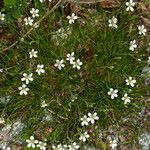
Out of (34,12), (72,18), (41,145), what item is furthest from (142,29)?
(41,145)

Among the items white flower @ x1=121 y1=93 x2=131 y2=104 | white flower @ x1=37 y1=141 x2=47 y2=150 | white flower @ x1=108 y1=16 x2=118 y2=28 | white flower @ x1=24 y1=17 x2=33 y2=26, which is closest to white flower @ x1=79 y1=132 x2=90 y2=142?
white flower @ x1=37 y1=141 x2=47 y2=150

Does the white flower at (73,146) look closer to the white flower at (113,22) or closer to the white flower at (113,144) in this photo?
the white flower at (113,144)

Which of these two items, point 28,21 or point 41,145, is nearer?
point 41,145

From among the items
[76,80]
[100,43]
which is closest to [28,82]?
[76,80]

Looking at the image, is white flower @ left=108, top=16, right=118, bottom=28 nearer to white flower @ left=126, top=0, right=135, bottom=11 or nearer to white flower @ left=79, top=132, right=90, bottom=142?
white flower @ left=126, top=0, right=135, bottom=11

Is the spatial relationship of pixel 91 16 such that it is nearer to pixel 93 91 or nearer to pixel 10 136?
pixel 93 91

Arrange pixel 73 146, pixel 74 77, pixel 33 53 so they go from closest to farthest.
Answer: pixel 73 146 < pixel 33 53 < pixel 74 77

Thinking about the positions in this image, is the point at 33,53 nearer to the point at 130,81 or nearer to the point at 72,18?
the point at 72,18

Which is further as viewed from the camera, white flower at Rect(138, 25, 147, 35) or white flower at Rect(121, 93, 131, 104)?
white flower at Rect(138, 25, 147, 35)

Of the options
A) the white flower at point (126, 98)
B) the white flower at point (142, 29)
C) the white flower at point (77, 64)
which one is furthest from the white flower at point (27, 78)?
the white flower at point (142, 29)
